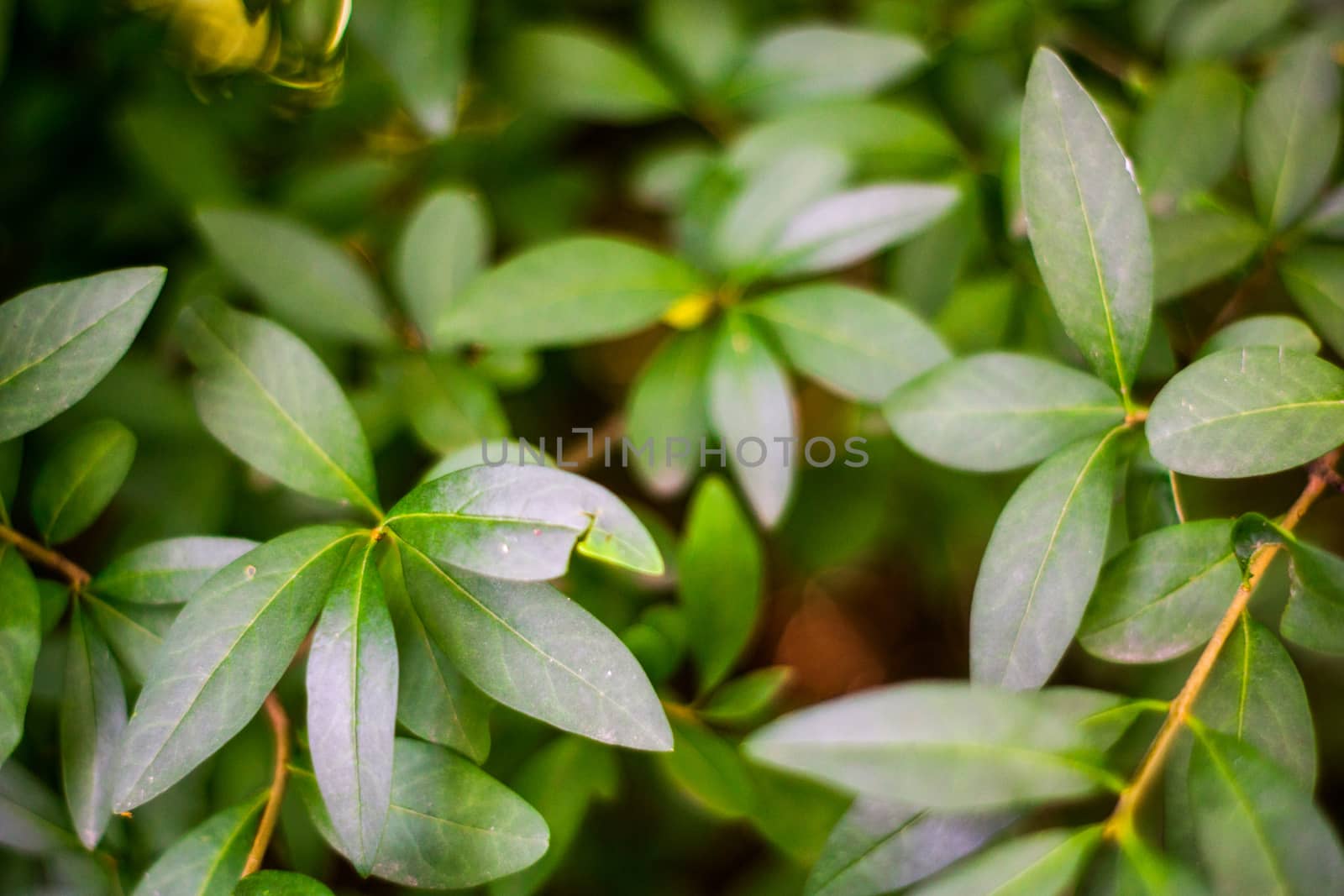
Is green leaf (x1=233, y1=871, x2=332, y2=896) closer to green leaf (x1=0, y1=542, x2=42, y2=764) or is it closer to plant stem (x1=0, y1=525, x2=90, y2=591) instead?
green leaf (x1=0, y1=542, x2=42, y2=764)

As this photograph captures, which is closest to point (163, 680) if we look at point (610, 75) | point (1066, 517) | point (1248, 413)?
point (1066, 517)

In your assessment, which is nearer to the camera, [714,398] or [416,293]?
[714,398]

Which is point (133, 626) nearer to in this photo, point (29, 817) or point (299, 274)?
point (29, 817)

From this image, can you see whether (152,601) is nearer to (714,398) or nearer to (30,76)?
(714,398)

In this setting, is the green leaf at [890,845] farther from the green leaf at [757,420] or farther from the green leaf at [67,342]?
the green leaf at [67,342]

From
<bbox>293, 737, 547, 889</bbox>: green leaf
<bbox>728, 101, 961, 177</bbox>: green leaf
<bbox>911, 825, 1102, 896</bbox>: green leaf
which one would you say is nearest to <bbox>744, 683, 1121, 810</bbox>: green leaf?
<bbox>911, 825, 1102, 896</bbox>: green leaf

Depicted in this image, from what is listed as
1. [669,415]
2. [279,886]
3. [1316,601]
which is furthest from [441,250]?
[1316,601]
